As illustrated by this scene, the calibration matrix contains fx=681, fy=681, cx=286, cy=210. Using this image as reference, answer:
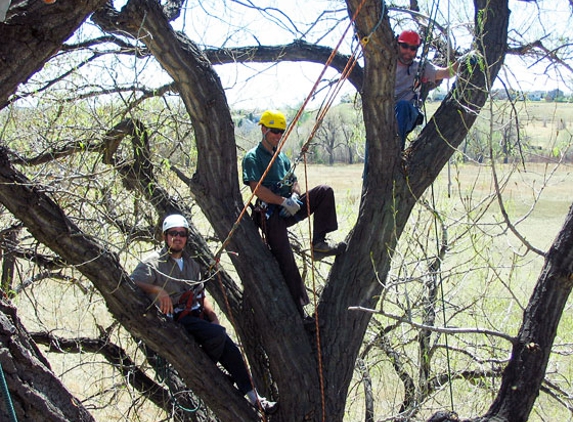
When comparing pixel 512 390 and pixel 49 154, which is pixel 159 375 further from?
pixel 512 390

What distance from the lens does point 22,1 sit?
321cm

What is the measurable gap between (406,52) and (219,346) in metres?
2.60

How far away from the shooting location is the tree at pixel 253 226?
3.89m

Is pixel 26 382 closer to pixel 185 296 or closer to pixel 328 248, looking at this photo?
pixel 185 296

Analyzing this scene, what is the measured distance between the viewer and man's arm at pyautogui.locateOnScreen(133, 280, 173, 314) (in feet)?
14.7

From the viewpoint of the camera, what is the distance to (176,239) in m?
4.69

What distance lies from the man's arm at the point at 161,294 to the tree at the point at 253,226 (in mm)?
126

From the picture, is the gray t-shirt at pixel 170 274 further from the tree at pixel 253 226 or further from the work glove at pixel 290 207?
the work glove at pixel 290 207

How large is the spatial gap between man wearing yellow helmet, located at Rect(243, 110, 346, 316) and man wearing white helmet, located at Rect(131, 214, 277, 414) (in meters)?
0.58

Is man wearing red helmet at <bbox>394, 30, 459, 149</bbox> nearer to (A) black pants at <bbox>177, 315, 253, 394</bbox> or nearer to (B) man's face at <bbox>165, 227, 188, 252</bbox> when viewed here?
(B) man's face at <bbox>165, 227, 188, 252</bbox>

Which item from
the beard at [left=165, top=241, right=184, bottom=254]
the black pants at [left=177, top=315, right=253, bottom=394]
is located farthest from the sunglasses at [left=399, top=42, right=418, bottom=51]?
the black pants at [left=177, top=315, right=253, bottom=394]

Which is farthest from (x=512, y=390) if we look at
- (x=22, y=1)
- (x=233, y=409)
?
(x=22, y=1)

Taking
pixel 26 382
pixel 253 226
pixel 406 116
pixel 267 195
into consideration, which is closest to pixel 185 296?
pixel 253 226

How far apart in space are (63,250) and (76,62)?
2191mm
